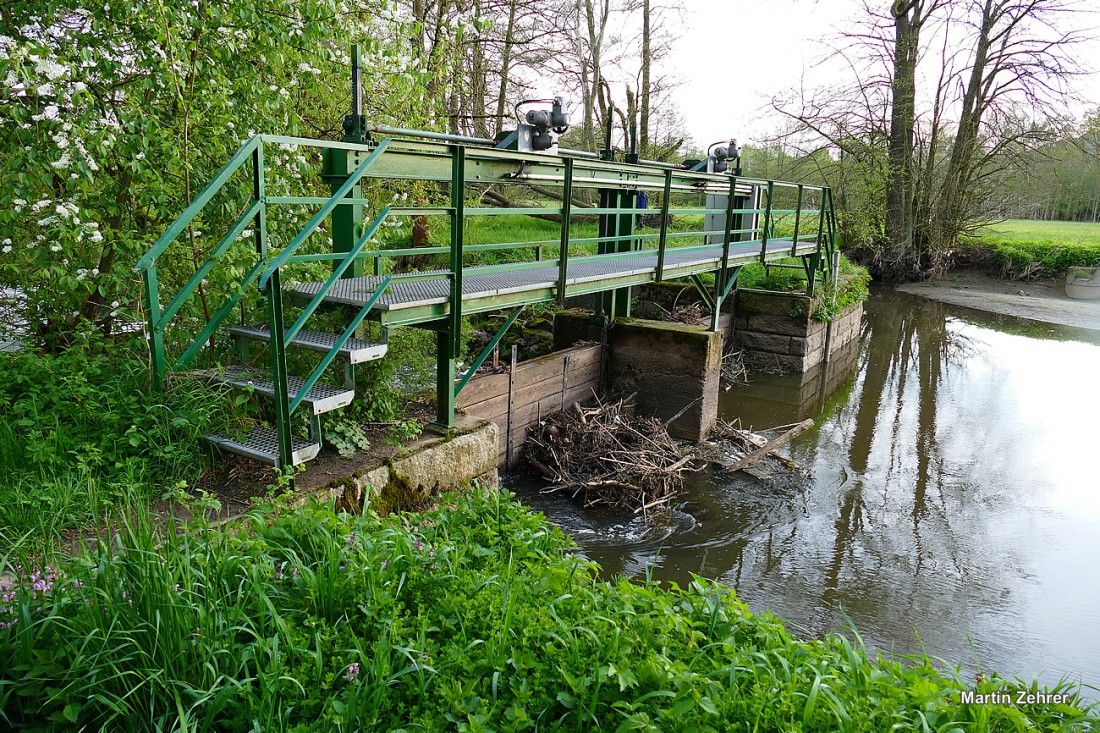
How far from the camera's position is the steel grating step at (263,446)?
12.8ft

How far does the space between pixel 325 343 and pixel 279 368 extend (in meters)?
0.51

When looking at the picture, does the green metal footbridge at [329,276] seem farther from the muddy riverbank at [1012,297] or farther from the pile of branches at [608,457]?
the muddy riverbank at [1012,297]

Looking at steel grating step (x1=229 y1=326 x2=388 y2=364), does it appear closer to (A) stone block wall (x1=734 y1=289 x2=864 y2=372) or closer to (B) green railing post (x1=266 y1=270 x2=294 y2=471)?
(B) green railing post (x1=266 y1=270 x2=294 y2=471)

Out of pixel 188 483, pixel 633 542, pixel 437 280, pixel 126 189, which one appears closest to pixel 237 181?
pixel 126 189

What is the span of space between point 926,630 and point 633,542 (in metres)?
2.26

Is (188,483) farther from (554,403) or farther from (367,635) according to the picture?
(554,403)

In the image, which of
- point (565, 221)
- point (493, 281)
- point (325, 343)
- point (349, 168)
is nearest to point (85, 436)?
point (325, 343)

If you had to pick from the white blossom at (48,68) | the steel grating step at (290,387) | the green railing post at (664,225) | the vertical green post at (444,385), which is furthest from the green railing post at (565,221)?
the white blossom at (48,68)

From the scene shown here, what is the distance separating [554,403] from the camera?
804 centimetres

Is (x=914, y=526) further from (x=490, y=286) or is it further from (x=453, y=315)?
(x=453, y=315)

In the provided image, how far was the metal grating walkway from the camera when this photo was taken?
4648 millimetres

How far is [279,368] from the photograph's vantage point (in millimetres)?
3836

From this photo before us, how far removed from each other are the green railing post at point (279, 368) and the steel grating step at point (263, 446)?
0.21ft

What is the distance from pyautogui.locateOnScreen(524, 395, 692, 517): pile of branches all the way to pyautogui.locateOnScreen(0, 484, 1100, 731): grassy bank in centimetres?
371
